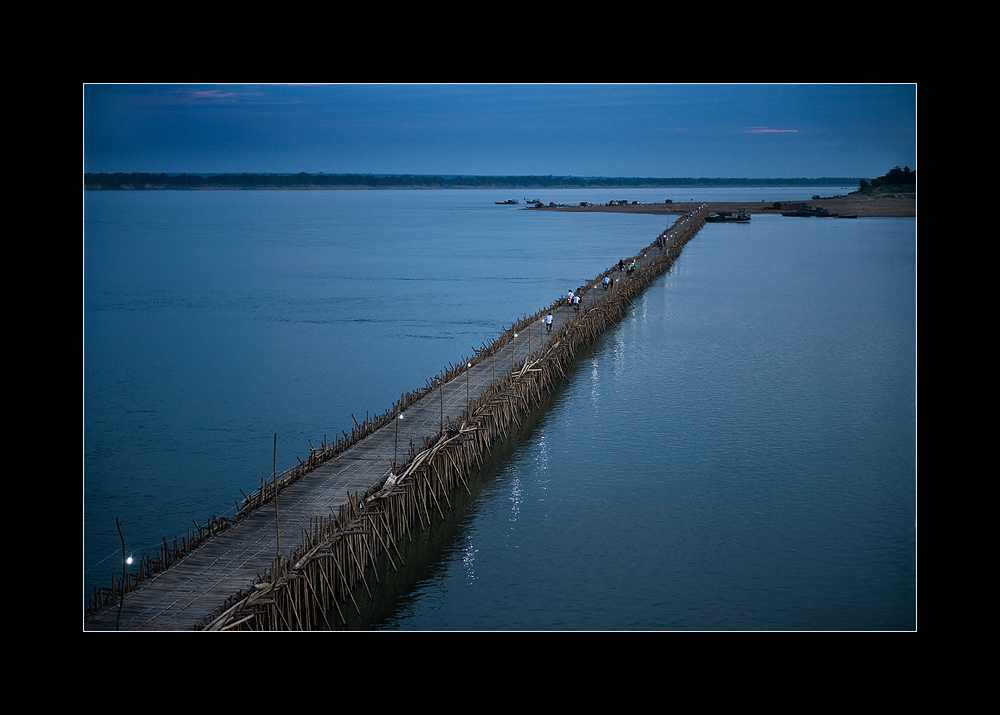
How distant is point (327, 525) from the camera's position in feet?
41.1

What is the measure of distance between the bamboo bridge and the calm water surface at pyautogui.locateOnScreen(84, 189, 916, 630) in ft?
2.59

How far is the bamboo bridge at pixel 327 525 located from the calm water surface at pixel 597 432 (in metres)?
0.79

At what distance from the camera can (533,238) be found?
80.3 metres

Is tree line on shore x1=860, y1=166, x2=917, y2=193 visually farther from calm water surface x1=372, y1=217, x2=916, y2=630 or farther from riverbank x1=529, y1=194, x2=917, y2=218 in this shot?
riverbank x1=529, y1=194, x2=917, y2=218

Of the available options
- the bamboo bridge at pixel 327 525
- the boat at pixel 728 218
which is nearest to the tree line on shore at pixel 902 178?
the bamboo bridge at pixel 327 525

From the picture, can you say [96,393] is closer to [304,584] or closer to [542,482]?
[542,482]

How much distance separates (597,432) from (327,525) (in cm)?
949

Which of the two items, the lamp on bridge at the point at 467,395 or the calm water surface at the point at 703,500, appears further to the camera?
the lamp on bridge at the point at 467,395

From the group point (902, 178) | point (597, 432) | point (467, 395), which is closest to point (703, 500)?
point (597, 432)

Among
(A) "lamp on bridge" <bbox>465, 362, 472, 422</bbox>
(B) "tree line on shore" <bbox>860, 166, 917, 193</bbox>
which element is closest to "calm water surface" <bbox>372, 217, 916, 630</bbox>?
(A) "lamp on bridge" <bbox>465, 362, 472, 422</bbox>

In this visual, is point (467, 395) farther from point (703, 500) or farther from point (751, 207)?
point (751, 207)

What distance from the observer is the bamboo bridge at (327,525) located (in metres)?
10.7

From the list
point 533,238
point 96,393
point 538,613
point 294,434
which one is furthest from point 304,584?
point 533,238

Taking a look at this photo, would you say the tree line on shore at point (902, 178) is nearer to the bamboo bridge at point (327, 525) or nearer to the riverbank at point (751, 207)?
the bamboo bridge at point (327, 525)
